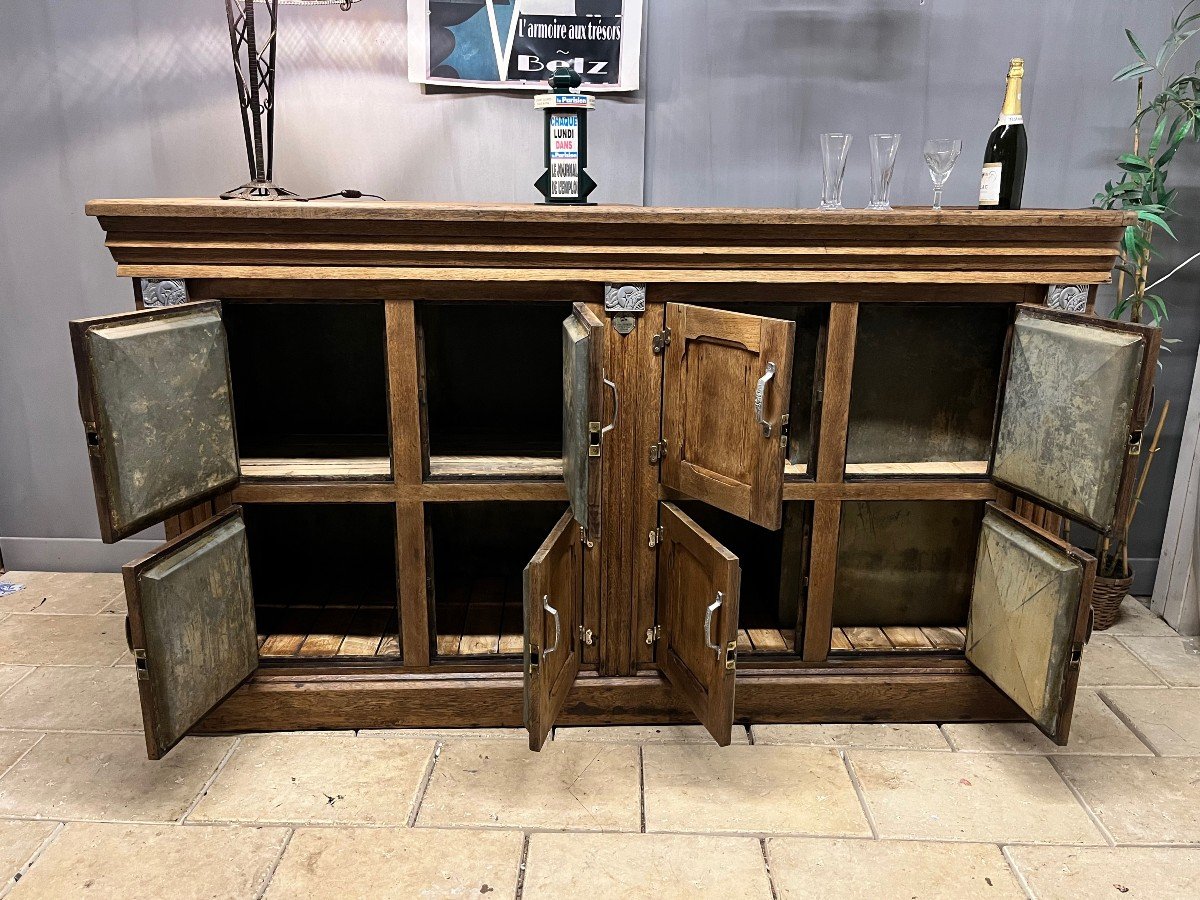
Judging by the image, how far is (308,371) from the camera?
280 cm

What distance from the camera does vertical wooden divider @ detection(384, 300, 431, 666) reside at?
6.82 ft

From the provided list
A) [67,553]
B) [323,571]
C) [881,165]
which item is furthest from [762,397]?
[67,553]

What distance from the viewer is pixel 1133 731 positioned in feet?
7.68

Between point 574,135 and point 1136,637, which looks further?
point 1136,637

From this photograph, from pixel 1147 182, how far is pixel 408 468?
2213 mm

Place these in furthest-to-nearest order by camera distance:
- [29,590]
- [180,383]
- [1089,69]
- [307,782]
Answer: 1. [29,590]
2. [1089,69]
3. [307,782]
4. [180,383]

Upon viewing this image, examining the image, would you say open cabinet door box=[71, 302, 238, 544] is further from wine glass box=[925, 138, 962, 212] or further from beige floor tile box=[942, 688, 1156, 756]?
beige floor tile box=[942, 688, 1156, 756]

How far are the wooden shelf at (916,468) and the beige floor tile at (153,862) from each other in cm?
151

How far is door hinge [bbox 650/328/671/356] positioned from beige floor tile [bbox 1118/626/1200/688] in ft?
6.03

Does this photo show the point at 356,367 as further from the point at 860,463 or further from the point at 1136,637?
the point at 1136,637

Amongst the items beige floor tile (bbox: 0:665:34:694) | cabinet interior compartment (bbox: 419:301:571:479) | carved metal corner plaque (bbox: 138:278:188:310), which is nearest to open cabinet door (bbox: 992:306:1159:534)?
cabinet interior compartment (bbox: 419:301:571:479)

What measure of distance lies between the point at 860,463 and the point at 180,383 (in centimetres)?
174

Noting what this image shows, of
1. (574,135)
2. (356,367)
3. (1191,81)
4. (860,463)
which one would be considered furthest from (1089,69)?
(356,367)

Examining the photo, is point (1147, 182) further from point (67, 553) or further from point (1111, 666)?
point (67, 553)
